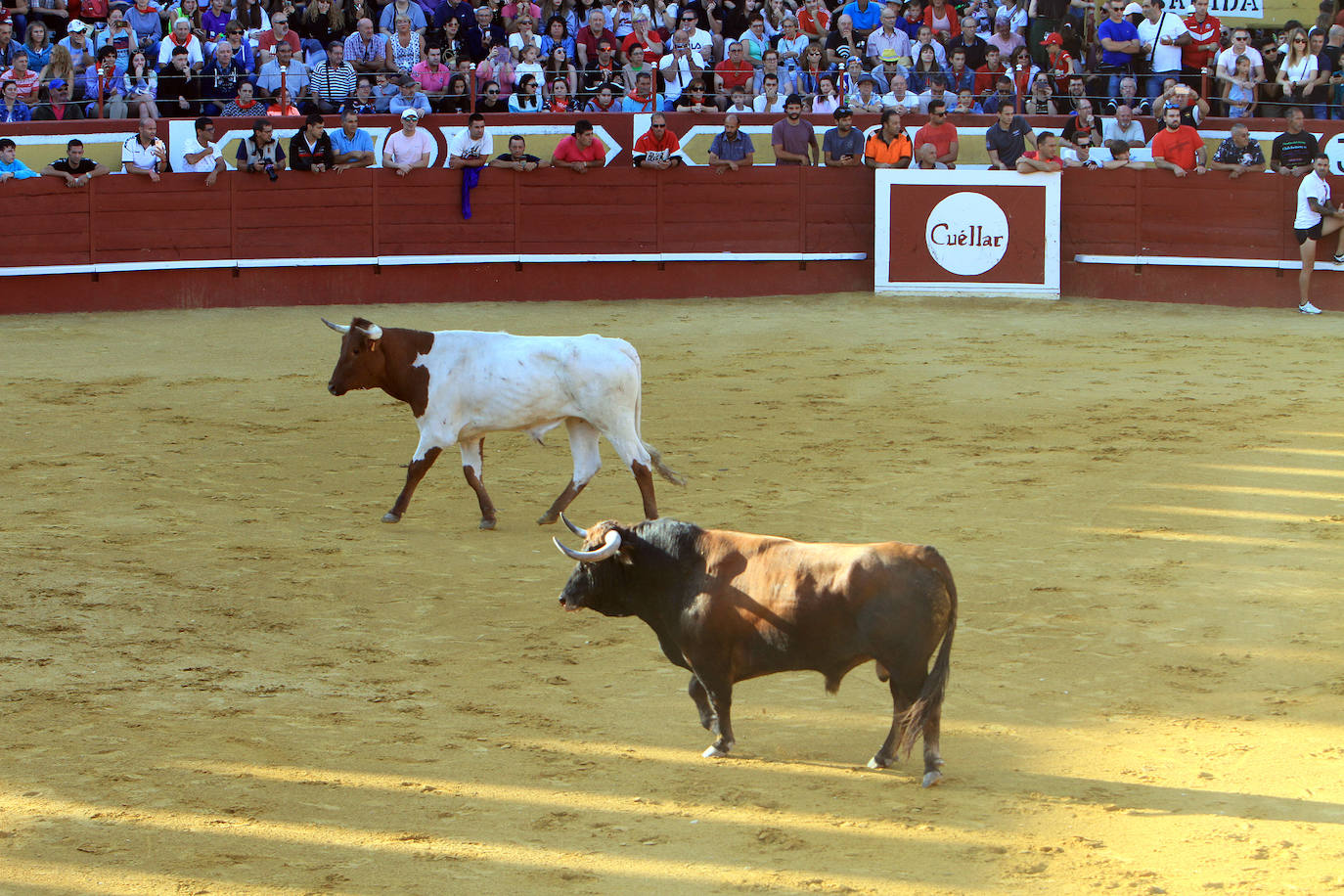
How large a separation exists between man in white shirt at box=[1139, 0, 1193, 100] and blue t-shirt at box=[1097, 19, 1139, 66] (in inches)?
6.3

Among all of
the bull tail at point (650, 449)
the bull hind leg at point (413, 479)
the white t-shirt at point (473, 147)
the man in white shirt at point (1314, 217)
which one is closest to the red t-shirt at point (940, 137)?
the man in white shirt at point (1314, 217)

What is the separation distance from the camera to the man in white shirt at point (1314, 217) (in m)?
15.8

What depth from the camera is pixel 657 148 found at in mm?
17766

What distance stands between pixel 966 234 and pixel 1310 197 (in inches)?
132

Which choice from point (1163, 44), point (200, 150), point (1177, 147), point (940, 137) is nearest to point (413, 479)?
point (200, 150)

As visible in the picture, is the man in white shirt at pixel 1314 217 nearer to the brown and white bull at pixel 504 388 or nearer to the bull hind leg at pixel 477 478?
the brown and white bull at pixel 504 388

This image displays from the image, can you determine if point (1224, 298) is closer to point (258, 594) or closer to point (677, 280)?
point (677, 280)

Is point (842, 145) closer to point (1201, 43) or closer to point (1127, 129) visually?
point (1127, 129)

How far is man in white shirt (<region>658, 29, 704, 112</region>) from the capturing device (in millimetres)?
18875

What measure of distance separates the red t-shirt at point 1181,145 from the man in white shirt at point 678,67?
17.4 ft

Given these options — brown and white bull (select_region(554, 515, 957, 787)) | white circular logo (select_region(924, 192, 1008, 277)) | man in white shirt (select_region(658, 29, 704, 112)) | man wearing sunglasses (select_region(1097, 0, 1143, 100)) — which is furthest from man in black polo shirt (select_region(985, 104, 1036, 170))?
brown and white bull (select_region(554, 515, 957, 787))

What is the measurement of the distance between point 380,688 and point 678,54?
14222 mm

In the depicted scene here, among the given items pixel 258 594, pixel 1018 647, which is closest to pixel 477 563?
pixel 258 594

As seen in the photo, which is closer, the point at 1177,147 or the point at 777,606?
the point at 777,606
